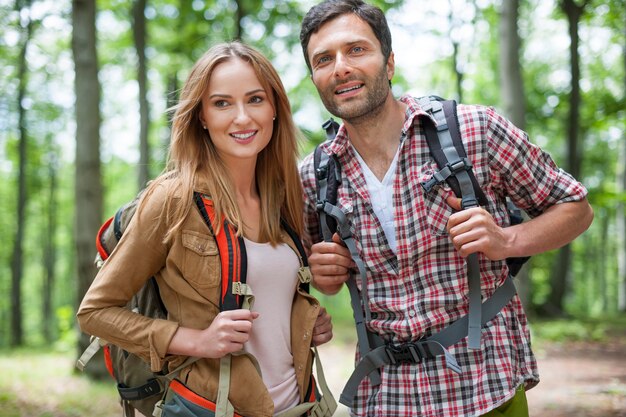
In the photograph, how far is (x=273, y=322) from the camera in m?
2.58

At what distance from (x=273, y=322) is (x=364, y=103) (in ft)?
3.50

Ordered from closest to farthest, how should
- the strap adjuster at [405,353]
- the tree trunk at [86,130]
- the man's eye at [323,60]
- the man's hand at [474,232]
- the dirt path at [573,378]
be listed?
the man's hand at [474,232]
the strap adjuster at [405,353]
the man's eye at [323,60]
the dirt path at [573,378]
the tree trunk at [86,130]

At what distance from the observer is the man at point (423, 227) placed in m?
2.56

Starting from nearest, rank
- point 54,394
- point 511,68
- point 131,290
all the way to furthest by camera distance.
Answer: point 131,290 → point 54,394 → point 511,68

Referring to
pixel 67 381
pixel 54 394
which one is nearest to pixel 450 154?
pixel 54 394

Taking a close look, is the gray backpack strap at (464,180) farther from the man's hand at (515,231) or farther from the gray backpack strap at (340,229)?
the gray backpack strap at (340,229)

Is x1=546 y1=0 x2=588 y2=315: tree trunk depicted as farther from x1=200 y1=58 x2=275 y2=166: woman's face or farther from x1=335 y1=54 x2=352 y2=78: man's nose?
x1=200 y1=58 x2=275 y2=166: woman's face

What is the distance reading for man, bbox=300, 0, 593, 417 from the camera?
256 centimetres

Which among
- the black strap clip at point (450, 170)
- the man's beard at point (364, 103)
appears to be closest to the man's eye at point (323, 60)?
the man's beard at point (364, 103)

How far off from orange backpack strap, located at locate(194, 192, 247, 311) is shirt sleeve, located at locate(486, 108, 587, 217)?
1132mm

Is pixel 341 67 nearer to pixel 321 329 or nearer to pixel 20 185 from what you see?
pixel 321 329

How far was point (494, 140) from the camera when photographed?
2.56 m

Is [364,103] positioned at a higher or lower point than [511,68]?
lower

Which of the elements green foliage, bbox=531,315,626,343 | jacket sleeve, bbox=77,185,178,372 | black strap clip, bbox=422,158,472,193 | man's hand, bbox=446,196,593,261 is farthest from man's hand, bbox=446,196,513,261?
green foliage, bbox=531,315,626,343
